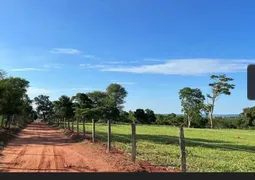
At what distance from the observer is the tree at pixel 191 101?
8869cm

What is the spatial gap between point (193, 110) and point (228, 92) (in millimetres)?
11508

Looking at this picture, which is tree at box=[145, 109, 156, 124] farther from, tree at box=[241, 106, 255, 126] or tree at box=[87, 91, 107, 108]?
tree at box=[241, 106, 255, 126]

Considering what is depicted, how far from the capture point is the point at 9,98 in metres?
37.4

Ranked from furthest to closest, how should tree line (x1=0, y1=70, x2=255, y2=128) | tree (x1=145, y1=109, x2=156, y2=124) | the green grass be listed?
1. tree (x1=145, y1=109, x2=156, y2=124)
2. tree line (x1=0, y1=70, x2=255, y2=128)
3. the green grass

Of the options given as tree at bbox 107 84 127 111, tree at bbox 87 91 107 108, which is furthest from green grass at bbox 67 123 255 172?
tree at bbox 107 84 127 111

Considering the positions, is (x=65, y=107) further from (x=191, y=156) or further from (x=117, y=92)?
(x=191, y=156)
